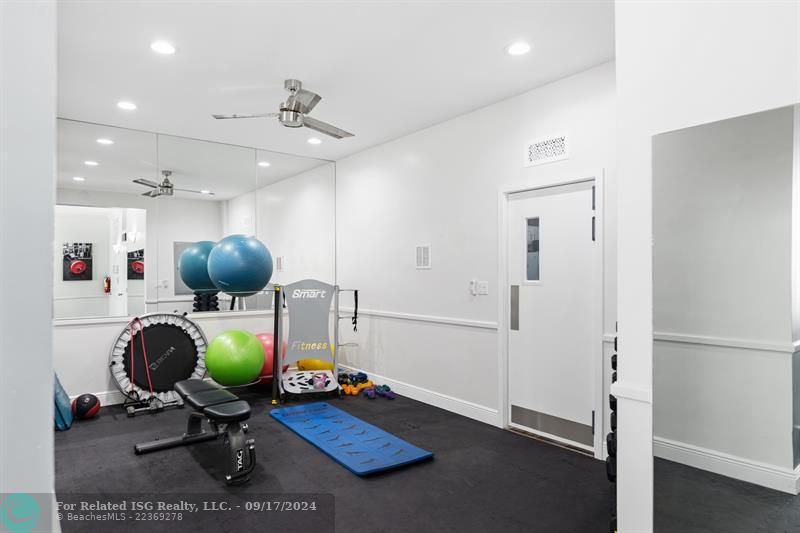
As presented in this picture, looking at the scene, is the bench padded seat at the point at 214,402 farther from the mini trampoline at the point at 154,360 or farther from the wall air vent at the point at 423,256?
the wall air vent at the point at 423,256

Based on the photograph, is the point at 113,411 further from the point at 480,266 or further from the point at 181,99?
the point at 480,266

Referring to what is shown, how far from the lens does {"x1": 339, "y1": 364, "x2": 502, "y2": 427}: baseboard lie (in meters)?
4.24

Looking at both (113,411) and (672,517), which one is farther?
(113,411)

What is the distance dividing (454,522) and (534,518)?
0.45 metres

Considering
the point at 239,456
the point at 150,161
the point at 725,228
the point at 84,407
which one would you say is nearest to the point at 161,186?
the point at 150,161

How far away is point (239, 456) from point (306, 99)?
2.85 metres

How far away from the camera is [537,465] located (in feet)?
10.9

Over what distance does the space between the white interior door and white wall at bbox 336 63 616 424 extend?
15 centimetres

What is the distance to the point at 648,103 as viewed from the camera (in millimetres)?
1835

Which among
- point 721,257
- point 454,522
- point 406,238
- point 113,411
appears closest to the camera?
point 721,257

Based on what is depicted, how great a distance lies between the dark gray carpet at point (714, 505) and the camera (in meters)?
1.51

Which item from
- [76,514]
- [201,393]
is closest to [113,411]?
[201,393]

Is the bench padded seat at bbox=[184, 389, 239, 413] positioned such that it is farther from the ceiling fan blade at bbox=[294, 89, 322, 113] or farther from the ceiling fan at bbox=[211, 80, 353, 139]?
the ceiling fan blade at bbox=[294, 89, 322, 113]

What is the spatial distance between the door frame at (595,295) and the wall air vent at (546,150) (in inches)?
6.4
